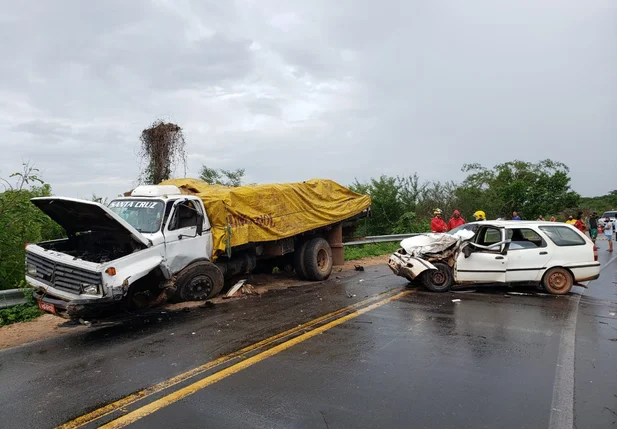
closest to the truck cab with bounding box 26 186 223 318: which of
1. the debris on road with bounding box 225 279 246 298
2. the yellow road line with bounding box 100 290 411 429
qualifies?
the debris on road with bounding box 225 279 246 298

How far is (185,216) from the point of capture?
28.6ft

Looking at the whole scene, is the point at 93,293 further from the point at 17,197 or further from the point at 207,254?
the point at 17,197

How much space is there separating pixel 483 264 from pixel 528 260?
0.88m

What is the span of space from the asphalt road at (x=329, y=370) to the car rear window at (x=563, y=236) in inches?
68.9

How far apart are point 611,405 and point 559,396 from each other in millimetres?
392

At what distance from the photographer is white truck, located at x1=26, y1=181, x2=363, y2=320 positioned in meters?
6.64

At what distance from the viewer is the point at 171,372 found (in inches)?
184

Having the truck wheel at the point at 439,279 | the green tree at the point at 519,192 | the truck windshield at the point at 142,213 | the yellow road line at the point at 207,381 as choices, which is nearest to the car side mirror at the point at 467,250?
the truck wheel at the point at 439,279

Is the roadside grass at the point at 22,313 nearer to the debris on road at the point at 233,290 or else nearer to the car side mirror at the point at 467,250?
the debris on road at the point at 233,290

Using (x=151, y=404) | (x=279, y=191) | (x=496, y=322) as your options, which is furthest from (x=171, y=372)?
(x=279, y=191)

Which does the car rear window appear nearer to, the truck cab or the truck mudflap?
the truck mudflap

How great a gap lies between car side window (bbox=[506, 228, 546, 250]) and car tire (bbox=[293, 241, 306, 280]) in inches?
188

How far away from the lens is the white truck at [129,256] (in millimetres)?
6641

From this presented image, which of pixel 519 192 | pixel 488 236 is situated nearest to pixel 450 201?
pixel 519 192
